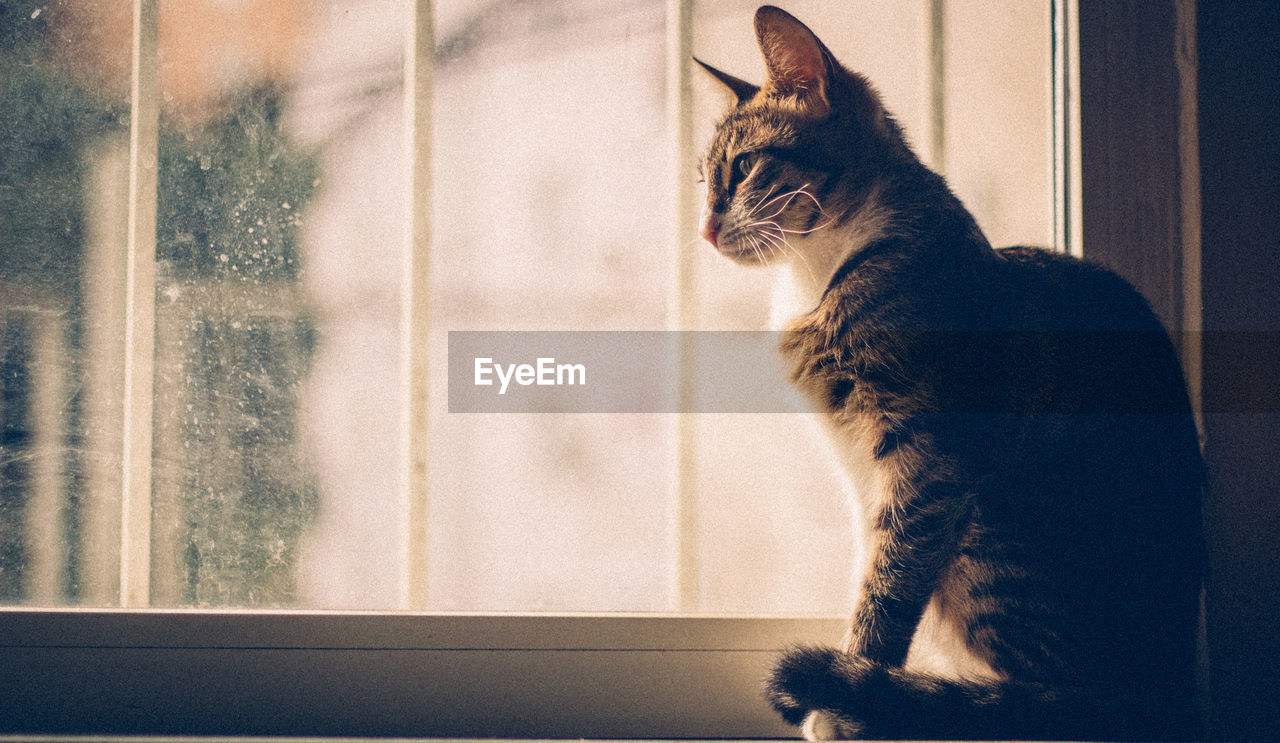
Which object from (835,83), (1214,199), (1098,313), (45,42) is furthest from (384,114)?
(1214,199)

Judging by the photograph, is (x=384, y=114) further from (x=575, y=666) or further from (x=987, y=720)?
(x=987, y=720)

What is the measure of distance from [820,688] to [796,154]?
502mm

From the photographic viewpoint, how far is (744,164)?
78 centimetres

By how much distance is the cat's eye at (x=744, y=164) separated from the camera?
0.77m

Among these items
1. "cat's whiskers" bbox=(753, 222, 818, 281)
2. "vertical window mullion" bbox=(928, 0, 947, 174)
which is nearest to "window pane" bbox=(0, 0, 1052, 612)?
"vertical window mullion" bbox=(928, 0, 947, 174)

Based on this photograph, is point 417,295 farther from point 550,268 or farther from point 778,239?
point 778,239

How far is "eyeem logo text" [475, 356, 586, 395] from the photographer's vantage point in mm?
842

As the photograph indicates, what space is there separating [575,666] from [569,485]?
0.19 meters

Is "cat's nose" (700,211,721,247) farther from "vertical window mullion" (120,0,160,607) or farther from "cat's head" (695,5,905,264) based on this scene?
"vertical window mullion" (120,0,160,607)

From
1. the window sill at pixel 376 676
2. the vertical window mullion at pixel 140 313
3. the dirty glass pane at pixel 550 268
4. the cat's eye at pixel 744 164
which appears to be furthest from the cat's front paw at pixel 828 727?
the vertical window mullion at pixel 140 313

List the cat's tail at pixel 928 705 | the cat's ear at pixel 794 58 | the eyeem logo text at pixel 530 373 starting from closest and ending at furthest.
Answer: the cat's tail at pixel 928 705 < the cat's ear at pixel 794 58 < the eyeem logo text at pixel 530 373

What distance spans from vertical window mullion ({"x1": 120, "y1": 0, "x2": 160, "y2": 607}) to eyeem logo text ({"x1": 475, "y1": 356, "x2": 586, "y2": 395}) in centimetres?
37

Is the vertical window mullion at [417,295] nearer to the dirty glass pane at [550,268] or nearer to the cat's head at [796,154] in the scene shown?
the dirty glass pane at [550,268]

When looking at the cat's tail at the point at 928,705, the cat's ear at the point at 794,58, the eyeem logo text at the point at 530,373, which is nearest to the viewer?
the cat's tail at the point at 928,705
